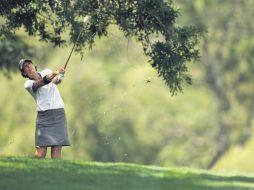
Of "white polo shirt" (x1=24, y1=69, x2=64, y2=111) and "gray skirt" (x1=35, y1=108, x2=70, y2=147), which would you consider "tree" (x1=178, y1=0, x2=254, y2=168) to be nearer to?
"gray skirt" (x1=35, y1=108, x2=70, y2=147)

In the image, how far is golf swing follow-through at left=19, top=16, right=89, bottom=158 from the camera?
18328mm

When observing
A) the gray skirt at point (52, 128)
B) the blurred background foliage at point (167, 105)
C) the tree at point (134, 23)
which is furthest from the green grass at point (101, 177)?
the blurred background foliage at point (167, 105)

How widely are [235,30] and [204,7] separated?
7.21 feet

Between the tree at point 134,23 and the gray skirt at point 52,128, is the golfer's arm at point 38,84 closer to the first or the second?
the gray skirt at point 52,128

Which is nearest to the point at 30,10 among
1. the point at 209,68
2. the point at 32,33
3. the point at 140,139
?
the point at 32,33

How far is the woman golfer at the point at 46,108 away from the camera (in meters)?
18.3

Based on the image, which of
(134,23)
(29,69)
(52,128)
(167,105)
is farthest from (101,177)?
(167,105)

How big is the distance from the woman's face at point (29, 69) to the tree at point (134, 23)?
4.70 feet

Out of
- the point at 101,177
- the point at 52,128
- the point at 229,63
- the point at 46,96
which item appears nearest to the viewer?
the point at 101,177

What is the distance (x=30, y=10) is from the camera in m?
20.0

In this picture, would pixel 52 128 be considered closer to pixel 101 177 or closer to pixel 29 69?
pixel 29 69

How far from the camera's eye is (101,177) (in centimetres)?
1689

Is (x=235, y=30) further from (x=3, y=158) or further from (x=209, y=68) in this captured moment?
(x=3, y=158)

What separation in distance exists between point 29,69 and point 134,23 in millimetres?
2653
